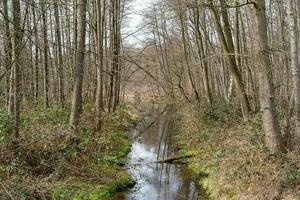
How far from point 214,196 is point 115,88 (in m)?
14.0

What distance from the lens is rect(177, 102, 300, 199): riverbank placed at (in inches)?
313

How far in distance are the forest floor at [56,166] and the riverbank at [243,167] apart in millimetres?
2562

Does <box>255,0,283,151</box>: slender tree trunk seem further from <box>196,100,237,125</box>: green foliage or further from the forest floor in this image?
<box>196,100,237,125</box>: green foliage

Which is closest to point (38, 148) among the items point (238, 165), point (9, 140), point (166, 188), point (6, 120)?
point (9, 140)

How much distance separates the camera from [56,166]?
9469 millimetres

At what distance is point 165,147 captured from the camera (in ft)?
57.9

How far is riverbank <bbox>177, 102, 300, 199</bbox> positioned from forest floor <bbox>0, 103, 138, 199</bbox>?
2.56 meters

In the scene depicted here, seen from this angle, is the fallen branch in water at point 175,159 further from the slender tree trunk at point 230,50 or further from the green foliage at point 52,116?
the green foliage at point 52,116

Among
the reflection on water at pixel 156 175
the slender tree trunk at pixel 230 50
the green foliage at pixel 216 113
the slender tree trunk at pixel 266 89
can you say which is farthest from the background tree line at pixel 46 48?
the green foliage at pixel 216 113

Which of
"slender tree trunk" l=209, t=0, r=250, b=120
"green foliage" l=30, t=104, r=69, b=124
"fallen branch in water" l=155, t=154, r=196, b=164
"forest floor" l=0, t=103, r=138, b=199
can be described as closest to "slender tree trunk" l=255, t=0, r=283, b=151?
"forest floor" l=0, t=103, r=138, b=199

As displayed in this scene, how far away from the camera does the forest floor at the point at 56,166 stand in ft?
26.4

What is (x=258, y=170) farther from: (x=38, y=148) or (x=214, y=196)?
(x=38, y=148)

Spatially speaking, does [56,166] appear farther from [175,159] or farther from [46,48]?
[175,159]

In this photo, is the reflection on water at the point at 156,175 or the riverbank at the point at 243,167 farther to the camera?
the reflection on water at the point at 156,175
